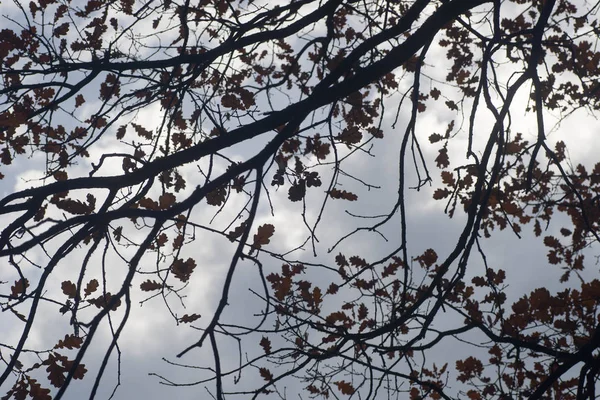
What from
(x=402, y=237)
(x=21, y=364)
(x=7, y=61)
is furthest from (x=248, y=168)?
(x=7, y=61)

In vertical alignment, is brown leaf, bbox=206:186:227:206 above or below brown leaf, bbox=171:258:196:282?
above

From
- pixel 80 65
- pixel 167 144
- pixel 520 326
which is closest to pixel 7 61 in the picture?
pixel 80 65

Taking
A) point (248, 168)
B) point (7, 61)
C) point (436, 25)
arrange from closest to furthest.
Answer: point (248, 168)
point (436, 25)
point (7, 61)

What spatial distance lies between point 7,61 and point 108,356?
512 centimetres

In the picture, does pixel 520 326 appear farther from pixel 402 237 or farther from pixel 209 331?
pixel 209 331

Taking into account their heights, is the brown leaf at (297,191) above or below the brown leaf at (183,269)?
above

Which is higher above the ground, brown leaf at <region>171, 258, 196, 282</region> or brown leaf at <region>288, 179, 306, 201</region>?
brown leaf at <region>288, 179, 306, 201</region>

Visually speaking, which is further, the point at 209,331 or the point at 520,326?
the point at 520,326

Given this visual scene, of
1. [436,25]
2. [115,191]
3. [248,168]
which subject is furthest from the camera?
[436,25]

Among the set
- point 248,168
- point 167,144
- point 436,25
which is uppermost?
point 436,25

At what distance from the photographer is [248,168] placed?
3.23 meters

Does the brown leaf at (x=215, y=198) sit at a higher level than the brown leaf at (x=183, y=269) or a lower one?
higher

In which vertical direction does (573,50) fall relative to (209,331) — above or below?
above

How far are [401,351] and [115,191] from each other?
70.5 inches
